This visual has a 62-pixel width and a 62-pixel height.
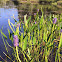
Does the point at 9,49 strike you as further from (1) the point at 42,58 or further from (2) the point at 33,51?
(1) the point at 42,58

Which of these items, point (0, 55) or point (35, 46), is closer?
point (0, 55)

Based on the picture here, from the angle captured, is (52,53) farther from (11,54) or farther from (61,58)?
(11,54)

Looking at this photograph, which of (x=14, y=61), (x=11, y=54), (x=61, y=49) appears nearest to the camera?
(x=14, y=61)

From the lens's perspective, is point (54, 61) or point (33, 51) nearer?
point (54, 61)

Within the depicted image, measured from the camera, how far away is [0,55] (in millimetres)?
1106

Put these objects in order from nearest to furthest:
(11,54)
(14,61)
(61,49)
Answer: (14,61) < (11,54) < (61,49)

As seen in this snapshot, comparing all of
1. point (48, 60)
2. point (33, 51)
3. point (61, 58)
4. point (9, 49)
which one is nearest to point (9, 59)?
point (9, 49)

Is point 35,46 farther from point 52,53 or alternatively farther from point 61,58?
point 61,58

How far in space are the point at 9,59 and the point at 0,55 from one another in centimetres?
12

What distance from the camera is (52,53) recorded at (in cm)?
118

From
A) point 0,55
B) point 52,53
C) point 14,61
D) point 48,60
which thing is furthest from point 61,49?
point 0,55

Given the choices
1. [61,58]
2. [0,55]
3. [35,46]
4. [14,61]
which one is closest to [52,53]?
[61,58]

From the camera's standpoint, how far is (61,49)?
1.24 metres

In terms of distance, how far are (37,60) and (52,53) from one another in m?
0.21
